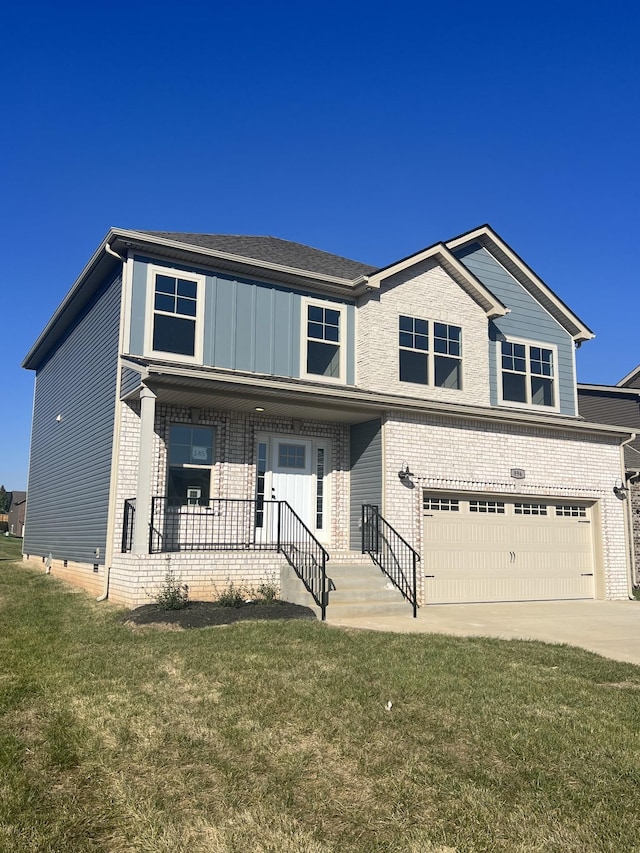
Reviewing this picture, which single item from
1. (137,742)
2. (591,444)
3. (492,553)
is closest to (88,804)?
(137,742)

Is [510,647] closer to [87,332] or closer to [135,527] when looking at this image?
[135,527]

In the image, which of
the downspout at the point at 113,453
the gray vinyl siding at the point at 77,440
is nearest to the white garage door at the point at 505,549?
the downspout at the point at 113,453

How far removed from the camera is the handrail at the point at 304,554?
1048 centimetres

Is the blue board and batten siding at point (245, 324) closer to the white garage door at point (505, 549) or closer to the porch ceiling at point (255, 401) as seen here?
the porch ceiling at point (255, 401)

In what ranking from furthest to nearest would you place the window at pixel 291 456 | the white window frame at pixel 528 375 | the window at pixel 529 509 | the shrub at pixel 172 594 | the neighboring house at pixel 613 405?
the neighboring house at pixel 613 405
the white window frame at pixel 528 375
the window at pixel 529 509
the window at pixel 291 456
the shrub at pixel 172 594

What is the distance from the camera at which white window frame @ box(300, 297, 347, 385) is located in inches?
559

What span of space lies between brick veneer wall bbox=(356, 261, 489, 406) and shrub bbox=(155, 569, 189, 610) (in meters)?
5.83

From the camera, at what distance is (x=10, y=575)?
16453 millimetres

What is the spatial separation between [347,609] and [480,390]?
282 inches

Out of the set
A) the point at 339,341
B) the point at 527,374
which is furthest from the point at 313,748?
the point at 527,374

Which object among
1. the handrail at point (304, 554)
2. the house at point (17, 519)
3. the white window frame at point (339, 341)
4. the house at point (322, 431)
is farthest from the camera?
the house at point (17, 519)

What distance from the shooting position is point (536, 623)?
11023mm

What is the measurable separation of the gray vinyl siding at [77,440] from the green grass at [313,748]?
18.5 feet

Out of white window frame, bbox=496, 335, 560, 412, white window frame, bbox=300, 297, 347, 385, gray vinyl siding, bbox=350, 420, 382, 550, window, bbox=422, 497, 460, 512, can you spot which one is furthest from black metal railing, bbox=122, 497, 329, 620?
white window frame, bbox=496, 335, 560, 412
